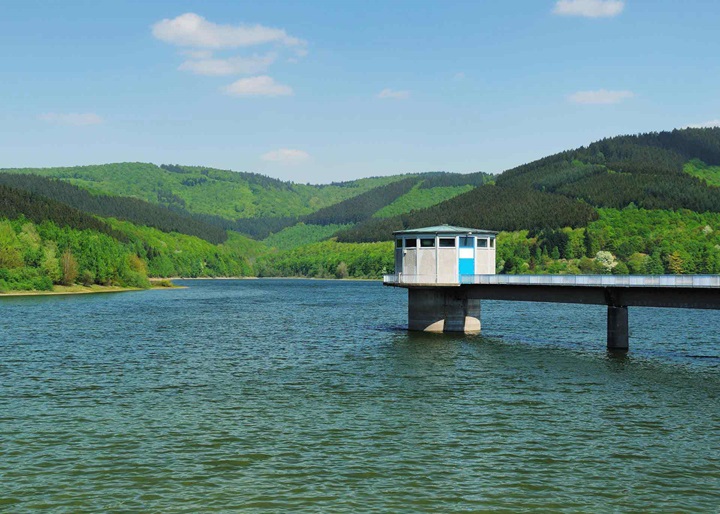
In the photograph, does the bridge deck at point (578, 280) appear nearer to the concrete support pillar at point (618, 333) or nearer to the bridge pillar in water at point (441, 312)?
the bridge pillar in water at point (441, 312)

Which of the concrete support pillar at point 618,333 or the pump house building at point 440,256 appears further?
the pump house building at point 440,256

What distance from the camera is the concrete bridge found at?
69438 millimetres

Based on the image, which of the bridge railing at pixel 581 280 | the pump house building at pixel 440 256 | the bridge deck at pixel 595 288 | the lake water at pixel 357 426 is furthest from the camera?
the pump house building at pixel 440 256

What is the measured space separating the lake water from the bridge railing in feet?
23.1

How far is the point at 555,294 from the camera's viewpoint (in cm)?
8281

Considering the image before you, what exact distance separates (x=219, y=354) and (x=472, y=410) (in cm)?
3530

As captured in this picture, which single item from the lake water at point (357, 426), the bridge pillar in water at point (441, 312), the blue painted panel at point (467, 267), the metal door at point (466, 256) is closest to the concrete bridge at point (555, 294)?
the bridge pillar in water at point (441, 312)

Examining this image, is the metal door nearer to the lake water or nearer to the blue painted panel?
the blue painted panel

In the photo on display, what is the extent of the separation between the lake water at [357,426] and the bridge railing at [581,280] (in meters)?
7.04

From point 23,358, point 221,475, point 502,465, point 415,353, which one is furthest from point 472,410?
point 23,358

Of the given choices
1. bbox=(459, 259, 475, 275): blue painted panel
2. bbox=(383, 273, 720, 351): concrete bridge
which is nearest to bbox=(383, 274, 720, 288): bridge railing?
bbox=(383, 273, 720, 351): concrete bridge

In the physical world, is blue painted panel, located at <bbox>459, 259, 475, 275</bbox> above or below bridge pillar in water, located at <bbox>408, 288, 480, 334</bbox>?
above

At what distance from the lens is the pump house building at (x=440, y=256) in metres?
89.5

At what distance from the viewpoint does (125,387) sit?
5528 cm
